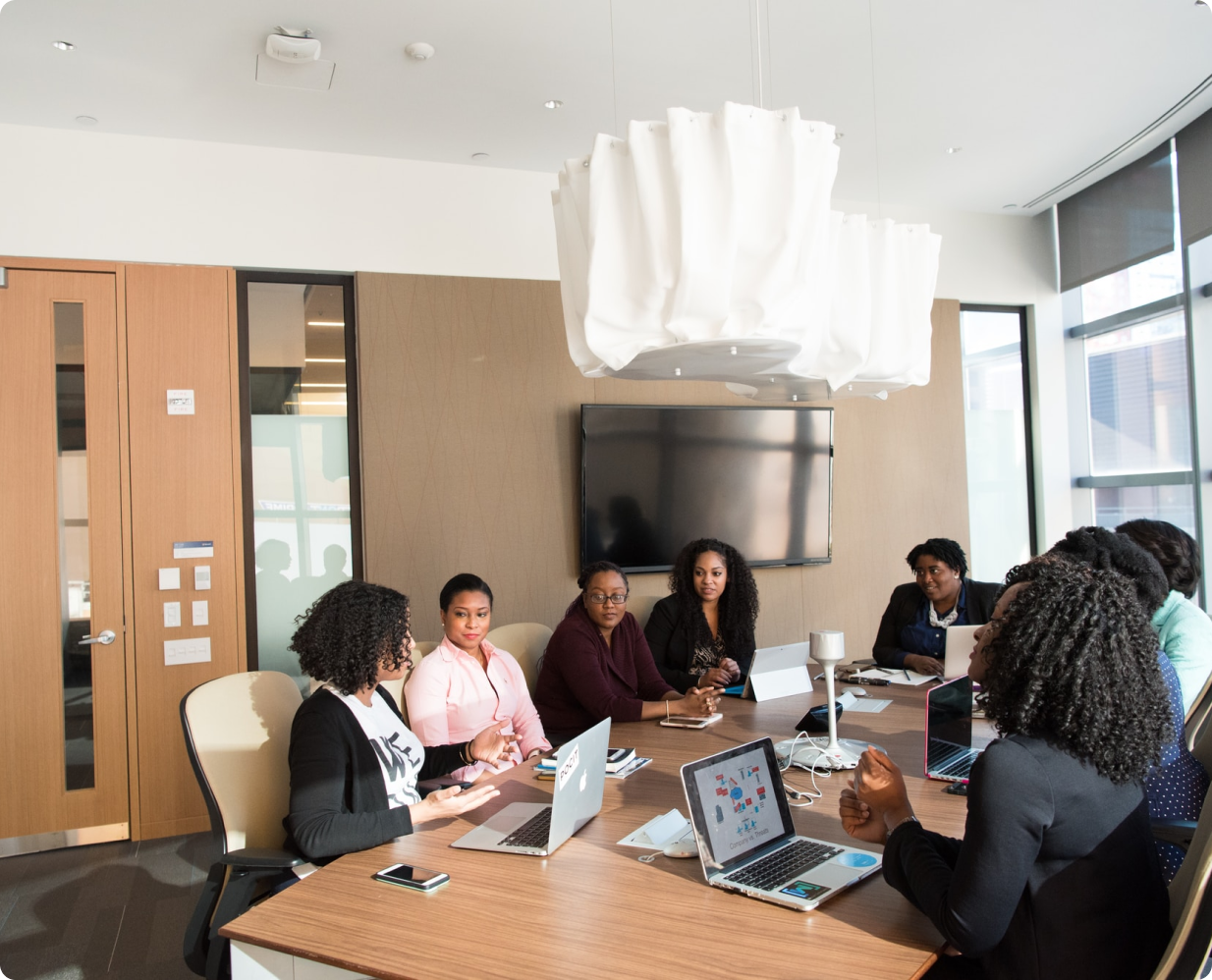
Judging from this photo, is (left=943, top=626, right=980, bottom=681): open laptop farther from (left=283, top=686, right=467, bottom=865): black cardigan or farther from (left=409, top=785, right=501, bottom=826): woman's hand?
(left=283, top=686, right=467, bottom=865): black cardigan

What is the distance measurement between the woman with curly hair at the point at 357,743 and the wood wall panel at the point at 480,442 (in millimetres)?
2070

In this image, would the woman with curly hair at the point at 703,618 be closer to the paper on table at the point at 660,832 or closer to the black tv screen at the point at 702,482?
the black tv screen at the point at 702,482

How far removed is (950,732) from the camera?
2.36 m

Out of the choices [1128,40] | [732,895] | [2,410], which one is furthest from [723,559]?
[2,410]

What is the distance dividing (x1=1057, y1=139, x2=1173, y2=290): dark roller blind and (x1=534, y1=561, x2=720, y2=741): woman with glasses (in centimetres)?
380

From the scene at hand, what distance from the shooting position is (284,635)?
4418 mm

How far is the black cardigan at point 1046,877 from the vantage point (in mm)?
1324

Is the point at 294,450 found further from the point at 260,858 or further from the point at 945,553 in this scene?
the point at 945,553

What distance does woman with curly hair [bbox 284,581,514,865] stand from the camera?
1.90 m

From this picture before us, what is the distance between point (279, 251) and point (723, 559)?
2672 mm

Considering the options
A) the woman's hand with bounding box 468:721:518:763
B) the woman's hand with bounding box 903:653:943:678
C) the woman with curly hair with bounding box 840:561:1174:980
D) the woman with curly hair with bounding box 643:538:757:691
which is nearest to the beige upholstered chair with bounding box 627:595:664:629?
the woman with curly hair with bounding box 643:538:757:691

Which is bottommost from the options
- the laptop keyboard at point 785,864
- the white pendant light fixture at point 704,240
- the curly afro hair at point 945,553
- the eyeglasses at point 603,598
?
the laptop keyboard at point 785,864

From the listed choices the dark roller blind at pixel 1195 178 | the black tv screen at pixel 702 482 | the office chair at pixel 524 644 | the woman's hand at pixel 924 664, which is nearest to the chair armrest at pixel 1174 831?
the woman's hand at pixel 924 664

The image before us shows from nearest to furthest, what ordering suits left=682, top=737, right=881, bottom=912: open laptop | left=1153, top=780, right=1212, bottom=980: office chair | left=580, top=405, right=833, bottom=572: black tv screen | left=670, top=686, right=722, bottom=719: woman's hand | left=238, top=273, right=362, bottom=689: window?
left=1153, top=780, right=1212, bottom=980: office chair → left=682, top=737, right=881, bottom=912: open laptop → left=670, top=686, right=722, bottom=719: woman's hand → left=238, top=273, right=362, bottom=689: window → left=580, top=405, right=833, bottom=572: black tv screen
